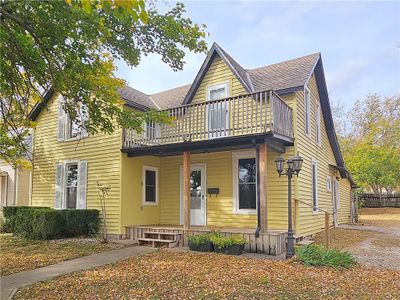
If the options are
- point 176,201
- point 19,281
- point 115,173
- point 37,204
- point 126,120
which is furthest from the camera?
point 37,204

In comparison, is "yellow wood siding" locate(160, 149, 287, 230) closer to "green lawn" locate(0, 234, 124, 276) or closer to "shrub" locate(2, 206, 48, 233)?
"green lawn" locate(0, 234, 124, 276)

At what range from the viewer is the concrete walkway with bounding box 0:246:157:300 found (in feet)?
20.6

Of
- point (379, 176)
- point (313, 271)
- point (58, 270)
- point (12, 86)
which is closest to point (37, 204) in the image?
point (58, 270)

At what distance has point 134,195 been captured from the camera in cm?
1259

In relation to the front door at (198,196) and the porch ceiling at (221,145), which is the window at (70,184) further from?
the front door at (198,196)

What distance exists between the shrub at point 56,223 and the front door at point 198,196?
11.5ft

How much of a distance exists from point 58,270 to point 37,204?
839 cm

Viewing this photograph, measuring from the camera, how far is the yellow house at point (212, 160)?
33.6 ft

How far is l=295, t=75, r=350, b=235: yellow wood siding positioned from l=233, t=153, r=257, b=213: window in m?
1.48

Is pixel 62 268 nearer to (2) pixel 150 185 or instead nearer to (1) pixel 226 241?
(1) pixel 226 241

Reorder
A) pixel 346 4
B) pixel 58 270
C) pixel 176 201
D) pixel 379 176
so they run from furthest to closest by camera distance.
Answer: pixel 379 176
pixel 176 201
pixel 346 4
pixel 58 270

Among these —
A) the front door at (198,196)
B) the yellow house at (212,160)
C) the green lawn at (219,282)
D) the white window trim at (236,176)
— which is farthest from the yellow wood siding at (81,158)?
the green lawn at (219,282)

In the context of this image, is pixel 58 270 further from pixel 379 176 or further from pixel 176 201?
pixel 379 176

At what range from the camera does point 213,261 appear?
8.10 meters
